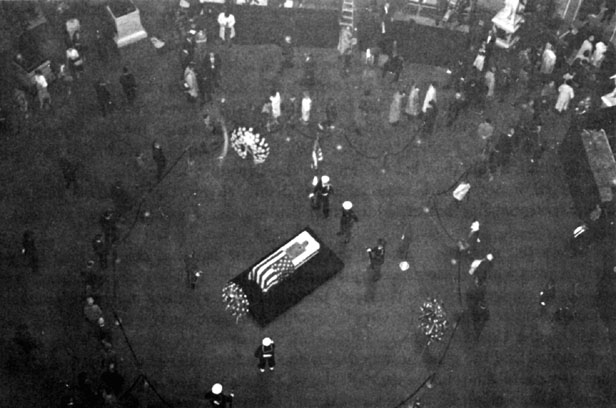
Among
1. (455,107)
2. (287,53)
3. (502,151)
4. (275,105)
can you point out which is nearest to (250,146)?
(275,105)

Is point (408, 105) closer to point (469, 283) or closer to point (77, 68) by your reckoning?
point (469, 283)

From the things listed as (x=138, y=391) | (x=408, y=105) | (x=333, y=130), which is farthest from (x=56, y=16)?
(x=138, y=391)

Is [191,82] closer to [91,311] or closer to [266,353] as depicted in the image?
[91,311]

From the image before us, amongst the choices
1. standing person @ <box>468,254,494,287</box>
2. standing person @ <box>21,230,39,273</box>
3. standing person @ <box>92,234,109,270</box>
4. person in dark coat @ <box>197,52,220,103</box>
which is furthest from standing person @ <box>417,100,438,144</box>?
standing person @ <box>21,230,39,273</box>

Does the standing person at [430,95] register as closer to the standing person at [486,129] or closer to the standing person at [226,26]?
the standing person at [486,129]

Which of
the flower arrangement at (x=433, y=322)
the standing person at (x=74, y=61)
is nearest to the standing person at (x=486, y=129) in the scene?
the flower arrangement at (x=433, y=322)

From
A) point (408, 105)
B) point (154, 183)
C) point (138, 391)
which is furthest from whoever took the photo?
point (408, 105)

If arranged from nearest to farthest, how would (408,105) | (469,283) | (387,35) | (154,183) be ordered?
(469,283)
(154,183)
(408,105)
(387,35)
